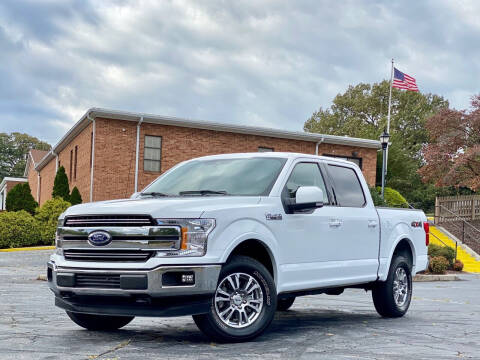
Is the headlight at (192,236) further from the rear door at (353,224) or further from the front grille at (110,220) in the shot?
the rear door at (353,224)

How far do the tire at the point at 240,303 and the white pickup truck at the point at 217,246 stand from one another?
0.03 ft

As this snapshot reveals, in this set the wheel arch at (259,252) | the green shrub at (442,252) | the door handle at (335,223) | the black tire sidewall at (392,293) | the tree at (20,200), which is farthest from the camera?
the tree at (20,200)

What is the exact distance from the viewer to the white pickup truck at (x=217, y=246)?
6453 millimetres

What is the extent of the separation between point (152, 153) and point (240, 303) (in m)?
24.0

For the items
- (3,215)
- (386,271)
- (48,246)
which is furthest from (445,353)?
(3,215)

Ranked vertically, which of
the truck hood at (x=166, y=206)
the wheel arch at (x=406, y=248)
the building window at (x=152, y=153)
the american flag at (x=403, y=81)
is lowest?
the wheel arch at (x=406, y=248)

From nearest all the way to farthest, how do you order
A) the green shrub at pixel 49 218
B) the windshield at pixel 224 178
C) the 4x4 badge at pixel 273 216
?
the 4x4 badge at pixel 273 216 → the windshield at pixel 224 178 → the green shrub at pixel 49 218

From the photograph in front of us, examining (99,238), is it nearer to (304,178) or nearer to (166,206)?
(166,206)

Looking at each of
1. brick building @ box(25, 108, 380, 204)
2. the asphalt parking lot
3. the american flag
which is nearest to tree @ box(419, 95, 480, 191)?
the american flag

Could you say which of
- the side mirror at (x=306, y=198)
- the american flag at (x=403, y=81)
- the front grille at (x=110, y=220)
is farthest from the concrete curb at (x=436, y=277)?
the american flag at (x=403, y=81)

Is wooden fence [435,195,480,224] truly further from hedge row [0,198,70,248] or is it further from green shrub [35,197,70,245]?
hedge row [0,198,70,248]

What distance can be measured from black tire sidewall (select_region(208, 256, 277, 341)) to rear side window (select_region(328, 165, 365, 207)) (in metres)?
2.11

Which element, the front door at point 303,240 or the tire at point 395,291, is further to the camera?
the tire at point 395,291

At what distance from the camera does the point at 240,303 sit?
6.88 metres
